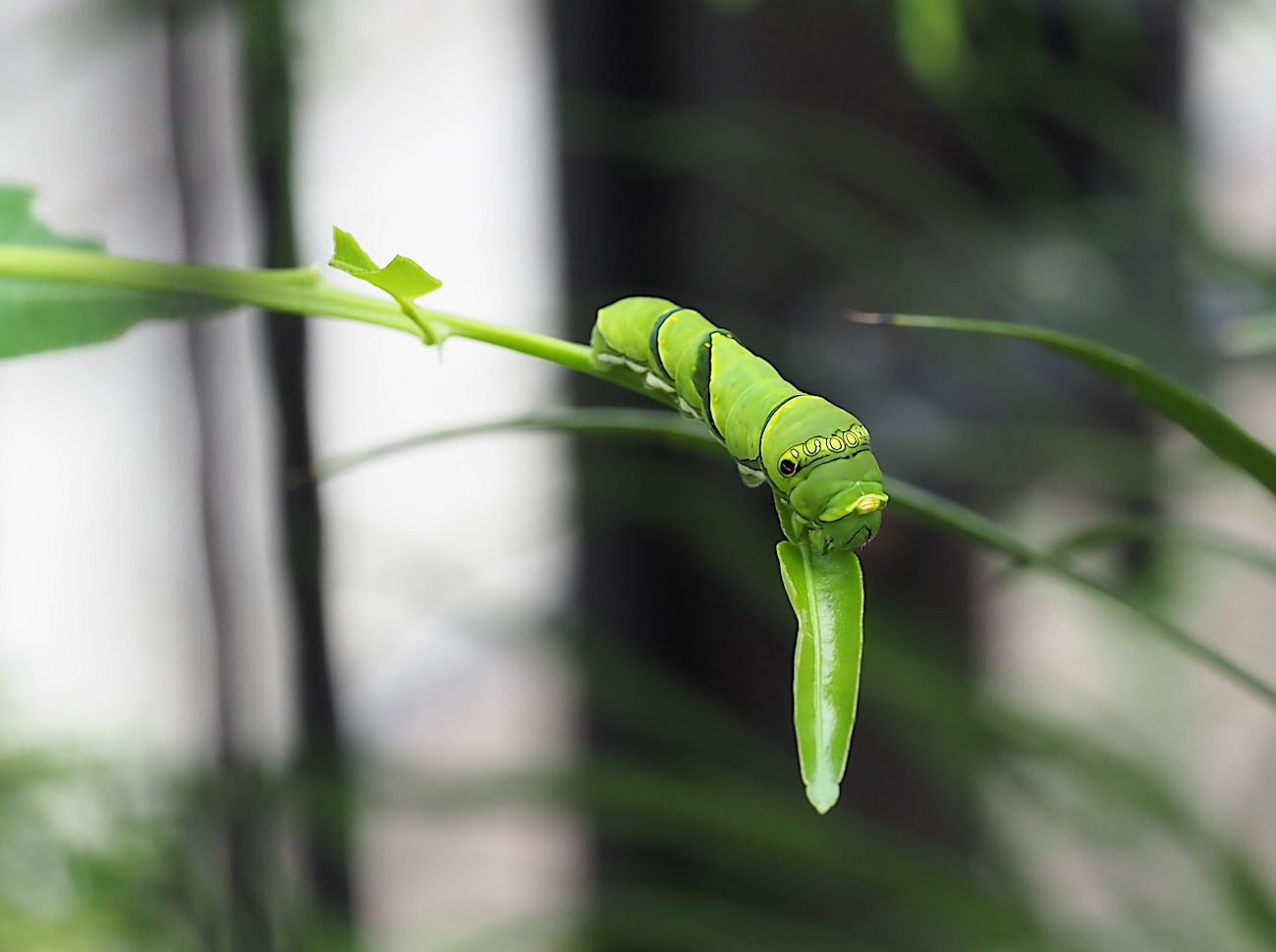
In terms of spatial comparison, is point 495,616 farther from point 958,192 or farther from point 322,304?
point 322,304

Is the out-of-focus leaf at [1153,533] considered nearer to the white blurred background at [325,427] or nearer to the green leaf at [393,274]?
the green leaf at [393,274]

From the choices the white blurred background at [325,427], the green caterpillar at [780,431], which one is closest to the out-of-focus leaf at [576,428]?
the green caterpillar at [780,431]

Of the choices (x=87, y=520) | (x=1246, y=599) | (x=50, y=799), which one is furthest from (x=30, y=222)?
(x=1246, y=599)

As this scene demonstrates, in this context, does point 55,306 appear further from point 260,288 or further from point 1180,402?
point 1180,402

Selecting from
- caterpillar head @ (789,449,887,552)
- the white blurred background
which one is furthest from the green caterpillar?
the white blurred background

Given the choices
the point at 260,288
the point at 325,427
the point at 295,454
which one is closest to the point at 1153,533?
the point at 260,288

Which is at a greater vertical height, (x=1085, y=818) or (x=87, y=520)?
(x=87, y=520)

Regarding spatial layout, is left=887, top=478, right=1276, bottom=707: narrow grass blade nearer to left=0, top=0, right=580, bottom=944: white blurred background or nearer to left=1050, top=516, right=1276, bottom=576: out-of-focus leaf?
left=1050, top=516, right=1276, bottom=576: out-of-focus leaf
